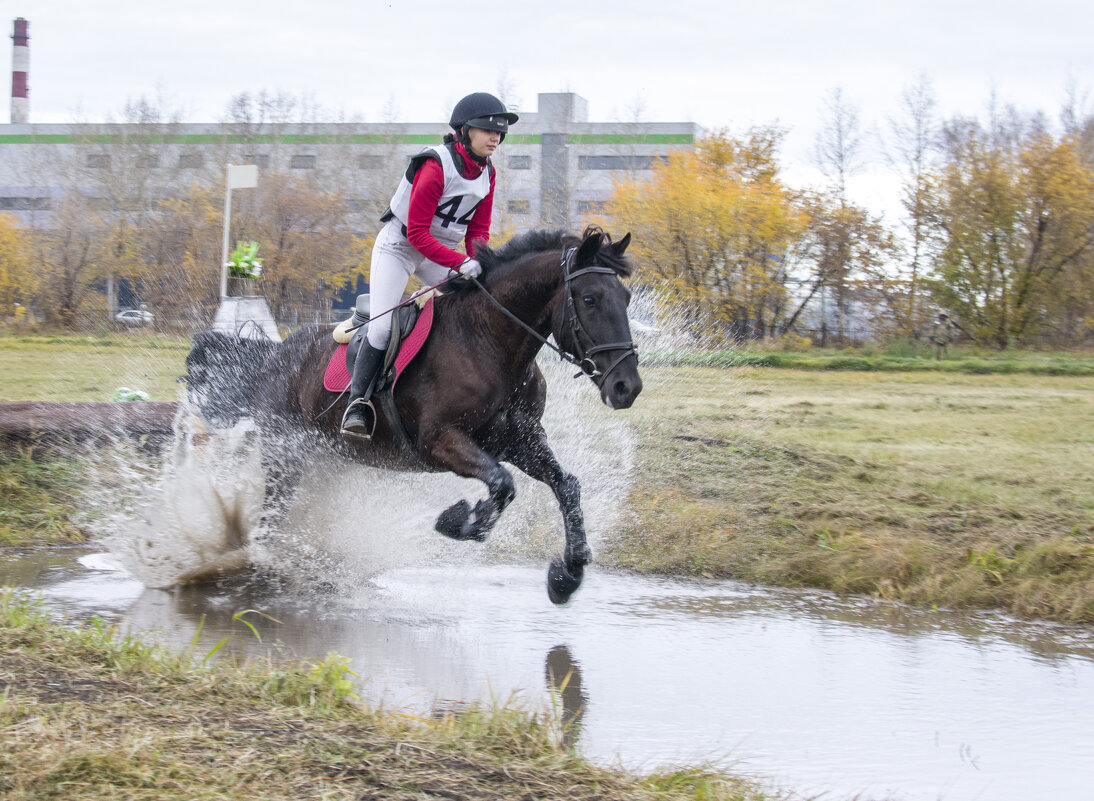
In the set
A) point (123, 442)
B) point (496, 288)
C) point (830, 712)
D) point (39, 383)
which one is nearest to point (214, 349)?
point (123, 442)

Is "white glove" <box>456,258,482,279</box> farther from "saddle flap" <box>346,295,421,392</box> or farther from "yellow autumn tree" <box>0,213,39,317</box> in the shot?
"yellow autumn tree" <box>0,213,39,317</box>

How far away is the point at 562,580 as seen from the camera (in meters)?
5.60

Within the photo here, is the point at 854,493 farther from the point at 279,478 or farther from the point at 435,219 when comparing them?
the point at 279,478

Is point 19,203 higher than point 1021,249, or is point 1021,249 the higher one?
point 19,203

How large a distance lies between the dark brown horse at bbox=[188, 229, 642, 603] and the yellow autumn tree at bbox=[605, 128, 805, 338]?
55.1ft

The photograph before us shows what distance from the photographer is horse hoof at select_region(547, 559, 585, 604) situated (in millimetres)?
5590

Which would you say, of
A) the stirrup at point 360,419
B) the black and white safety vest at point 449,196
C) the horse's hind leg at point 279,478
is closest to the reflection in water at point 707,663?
the horse's hind leg at point 279,478

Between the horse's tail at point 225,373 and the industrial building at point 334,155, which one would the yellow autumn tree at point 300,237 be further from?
the horse's tail at point 225,373

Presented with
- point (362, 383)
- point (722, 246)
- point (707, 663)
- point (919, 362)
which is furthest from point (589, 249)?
point (722, 246)

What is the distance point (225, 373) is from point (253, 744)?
4908mm

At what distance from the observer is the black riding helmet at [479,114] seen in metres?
5.67

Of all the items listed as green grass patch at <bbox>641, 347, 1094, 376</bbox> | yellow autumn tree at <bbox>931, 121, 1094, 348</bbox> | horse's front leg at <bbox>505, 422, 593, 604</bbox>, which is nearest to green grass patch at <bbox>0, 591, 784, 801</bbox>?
horse's front leg at <bbox>505, 422, 593, 604</bbox>

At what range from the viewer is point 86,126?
4531 centimetres

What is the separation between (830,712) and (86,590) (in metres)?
4.13
